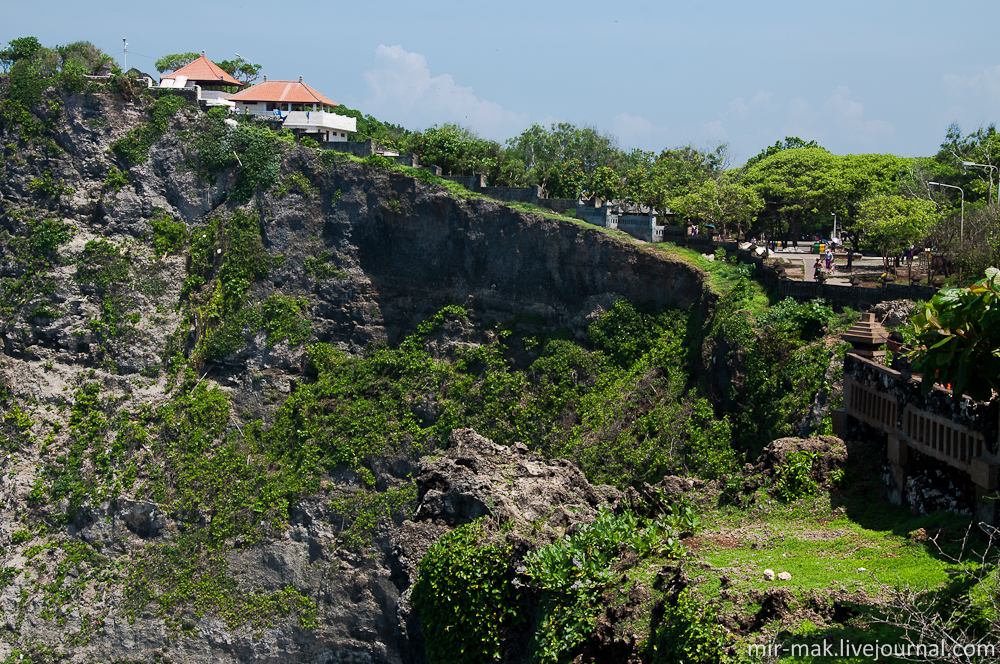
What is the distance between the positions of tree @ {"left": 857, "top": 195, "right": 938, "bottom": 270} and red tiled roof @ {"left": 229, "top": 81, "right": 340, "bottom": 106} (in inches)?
1257

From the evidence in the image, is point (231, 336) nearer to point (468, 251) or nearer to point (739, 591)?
point (468, 251)

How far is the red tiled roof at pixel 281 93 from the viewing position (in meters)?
49.8

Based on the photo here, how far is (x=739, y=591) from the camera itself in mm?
13820

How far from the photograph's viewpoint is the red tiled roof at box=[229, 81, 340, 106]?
4984cm

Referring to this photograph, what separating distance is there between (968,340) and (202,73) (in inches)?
1933

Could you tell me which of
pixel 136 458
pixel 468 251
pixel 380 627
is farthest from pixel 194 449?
pixel 468 251

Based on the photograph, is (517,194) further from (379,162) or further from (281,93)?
(281,93)

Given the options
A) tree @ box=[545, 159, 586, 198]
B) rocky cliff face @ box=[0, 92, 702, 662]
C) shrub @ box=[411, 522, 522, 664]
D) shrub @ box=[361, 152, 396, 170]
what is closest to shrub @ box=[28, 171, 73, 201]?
rocky cliff face @ box=[0, 92, 702, 662]

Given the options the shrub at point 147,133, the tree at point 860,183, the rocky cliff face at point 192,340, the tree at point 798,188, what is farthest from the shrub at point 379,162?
the tree at point 860,183

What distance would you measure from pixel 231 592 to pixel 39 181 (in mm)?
25328

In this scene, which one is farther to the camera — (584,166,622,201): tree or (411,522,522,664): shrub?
(584,166,622,201): tree

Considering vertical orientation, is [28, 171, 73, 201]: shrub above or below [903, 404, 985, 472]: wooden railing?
above

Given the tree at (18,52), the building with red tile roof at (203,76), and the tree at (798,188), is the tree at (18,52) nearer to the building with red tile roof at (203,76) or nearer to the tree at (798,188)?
the building with red tile roof at (203,76)

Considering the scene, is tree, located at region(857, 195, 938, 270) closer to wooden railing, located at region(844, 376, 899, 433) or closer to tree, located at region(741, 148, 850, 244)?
tree, located at region(741, 148, 850, 244)
